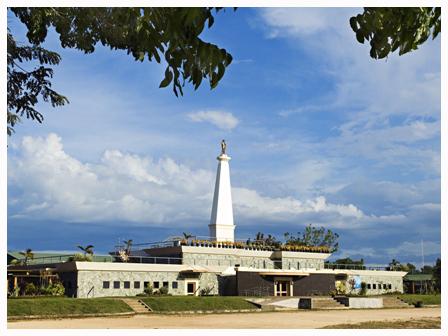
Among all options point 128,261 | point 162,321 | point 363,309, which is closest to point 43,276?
point 128,261

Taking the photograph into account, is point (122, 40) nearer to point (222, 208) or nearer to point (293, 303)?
point (293, 303)

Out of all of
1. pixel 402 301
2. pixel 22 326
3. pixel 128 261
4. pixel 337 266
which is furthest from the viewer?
pixel 337 266

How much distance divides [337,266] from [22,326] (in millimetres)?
24508

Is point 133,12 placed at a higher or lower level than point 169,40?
higher

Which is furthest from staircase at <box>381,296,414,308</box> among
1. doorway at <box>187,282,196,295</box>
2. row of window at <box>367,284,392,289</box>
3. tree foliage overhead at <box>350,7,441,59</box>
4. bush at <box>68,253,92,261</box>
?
tree foliage overhead at <box>350,7,441,59</box>

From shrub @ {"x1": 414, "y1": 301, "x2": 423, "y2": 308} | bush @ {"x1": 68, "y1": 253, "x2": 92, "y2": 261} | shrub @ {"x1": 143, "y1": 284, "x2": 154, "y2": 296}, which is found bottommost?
shrub @ {"x1": 414, "y1": 301, "x2": 423, "y2": 308}

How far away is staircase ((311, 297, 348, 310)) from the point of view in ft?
Result: 97.4

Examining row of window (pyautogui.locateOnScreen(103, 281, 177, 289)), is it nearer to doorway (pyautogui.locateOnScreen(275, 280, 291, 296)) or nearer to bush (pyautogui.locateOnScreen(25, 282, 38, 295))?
bush (pyautogui.locateOnScreen(25, 282, 38, 295))

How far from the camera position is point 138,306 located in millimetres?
24641

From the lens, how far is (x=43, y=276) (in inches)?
1053

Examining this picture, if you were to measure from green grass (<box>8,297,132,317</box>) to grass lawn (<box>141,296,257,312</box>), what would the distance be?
4.36ft

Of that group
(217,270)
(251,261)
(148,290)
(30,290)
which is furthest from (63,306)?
(251,261)

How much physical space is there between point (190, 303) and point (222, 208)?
9918mm
